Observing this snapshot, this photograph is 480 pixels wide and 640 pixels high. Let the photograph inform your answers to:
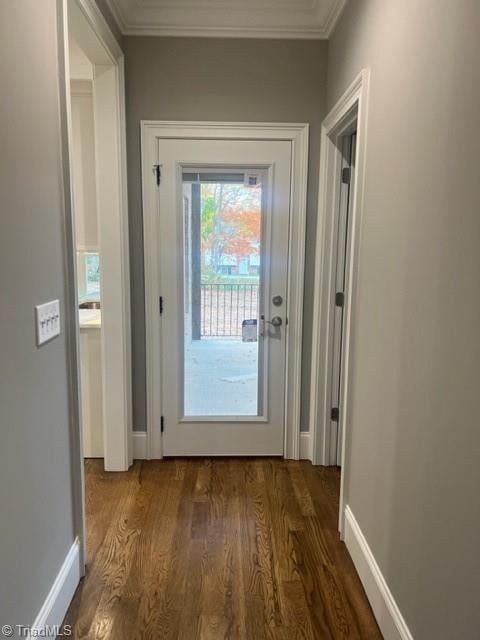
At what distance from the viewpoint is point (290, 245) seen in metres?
2.73

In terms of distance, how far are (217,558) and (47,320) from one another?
1316mm

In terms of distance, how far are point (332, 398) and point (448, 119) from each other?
Answer: 1.93 m

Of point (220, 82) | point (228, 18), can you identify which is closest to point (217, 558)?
point (220, 82)

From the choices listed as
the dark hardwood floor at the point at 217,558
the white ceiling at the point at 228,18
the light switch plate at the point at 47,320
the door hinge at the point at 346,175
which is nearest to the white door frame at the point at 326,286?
the door hinge at the point at 346,175

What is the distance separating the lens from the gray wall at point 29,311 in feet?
3.96

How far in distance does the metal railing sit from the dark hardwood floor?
0.91 metres

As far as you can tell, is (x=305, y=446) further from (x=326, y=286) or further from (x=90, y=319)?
(x=90, y=319)

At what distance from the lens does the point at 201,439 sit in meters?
2.91

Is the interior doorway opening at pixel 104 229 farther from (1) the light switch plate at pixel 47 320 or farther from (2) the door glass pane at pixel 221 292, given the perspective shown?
(1) the light switch plate at pixel 47 320

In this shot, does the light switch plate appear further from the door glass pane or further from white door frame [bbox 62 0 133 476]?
the door glass pane

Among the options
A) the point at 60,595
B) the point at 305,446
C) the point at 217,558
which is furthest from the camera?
A: the point at 305,446

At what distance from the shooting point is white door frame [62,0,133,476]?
2434 millimetres

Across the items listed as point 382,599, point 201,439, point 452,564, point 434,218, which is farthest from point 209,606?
point 434,218

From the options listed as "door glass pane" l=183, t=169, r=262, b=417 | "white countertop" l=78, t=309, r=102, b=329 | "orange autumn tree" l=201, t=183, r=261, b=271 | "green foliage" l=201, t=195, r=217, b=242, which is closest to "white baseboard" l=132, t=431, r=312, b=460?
"door glass pane" l=183, t=169, r=262, b=417
